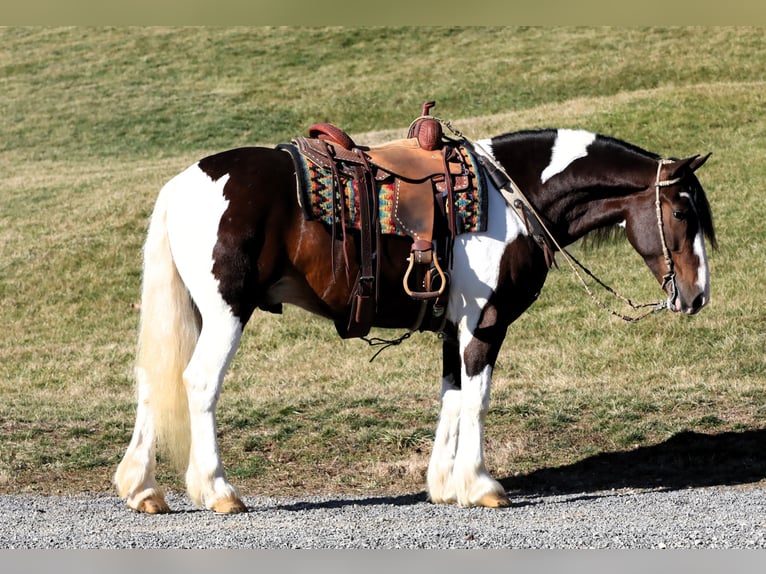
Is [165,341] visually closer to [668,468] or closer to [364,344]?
[668,468]

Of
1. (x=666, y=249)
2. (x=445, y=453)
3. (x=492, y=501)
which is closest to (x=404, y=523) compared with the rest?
(x=492, y=501)

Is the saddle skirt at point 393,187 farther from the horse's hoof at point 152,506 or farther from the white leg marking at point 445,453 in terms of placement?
the horse's hoof at point 152,506

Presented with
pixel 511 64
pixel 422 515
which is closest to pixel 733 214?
pixel 422 515

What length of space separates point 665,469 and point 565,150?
9.23 feet

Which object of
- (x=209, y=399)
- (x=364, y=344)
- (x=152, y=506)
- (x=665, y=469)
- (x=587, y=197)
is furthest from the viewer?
(x=364, y=344)

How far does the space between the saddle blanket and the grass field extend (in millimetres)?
2333

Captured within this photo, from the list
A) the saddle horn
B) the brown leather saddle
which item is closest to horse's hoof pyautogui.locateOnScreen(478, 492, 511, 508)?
the brown leather saddle

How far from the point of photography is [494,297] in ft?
22.4

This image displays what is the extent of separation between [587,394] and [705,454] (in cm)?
182

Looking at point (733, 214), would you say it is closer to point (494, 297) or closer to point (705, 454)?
point (705, 454)

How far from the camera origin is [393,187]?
22.1 ft

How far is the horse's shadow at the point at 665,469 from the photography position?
26.4ft

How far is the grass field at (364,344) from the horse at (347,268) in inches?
63.8

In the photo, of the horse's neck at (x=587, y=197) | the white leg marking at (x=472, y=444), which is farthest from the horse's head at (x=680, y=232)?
the white leg marking at (x=472, y=444)
